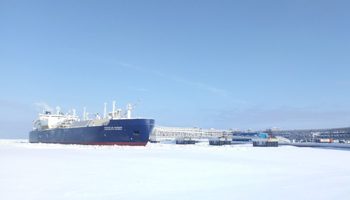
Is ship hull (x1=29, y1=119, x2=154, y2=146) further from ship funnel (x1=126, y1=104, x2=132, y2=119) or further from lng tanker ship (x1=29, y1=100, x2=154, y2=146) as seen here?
ship funnel (x1=126, y1=104, x2=132, y2=119)

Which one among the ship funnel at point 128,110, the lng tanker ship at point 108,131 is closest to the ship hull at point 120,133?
the lng tanker ship at point 108,131

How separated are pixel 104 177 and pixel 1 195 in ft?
19.0

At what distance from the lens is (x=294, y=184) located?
45.9ft

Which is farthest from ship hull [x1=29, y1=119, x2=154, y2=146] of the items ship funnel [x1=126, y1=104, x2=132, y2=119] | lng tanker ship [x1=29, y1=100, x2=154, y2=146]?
ship funnel [x1=126, y1=104, x2=132, y2=119]

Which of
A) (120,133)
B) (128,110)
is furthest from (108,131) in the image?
(128,110)

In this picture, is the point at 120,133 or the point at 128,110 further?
the point at 128,110

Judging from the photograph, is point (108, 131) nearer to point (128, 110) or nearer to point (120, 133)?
point (120, 133)

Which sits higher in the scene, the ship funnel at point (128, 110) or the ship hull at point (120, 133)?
the ship funnel at point (128, 110)

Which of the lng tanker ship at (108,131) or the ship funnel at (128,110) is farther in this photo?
the ship funnel at (128,110)

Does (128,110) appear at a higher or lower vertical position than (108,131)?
higher

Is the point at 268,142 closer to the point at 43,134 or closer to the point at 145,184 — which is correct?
the point at 43,134

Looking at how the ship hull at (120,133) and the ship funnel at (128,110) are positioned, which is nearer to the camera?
the ship hull at (120,133)

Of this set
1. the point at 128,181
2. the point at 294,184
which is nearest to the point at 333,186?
the point at 294,184

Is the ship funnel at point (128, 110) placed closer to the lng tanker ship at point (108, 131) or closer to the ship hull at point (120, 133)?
the lng tanker ship at point (108, 131)
